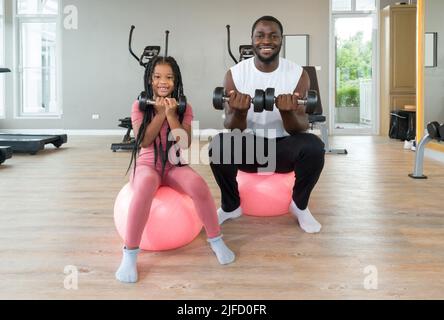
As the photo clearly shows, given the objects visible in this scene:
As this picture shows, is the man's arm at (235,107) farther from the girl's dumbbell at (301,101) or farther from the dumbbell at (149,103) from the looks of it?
the dumbbell at (149,103)

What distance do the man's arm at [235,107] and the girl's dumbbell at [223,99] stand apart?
26 millimetres

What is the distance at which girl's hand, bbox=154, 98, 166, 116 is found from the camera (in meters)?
1.56

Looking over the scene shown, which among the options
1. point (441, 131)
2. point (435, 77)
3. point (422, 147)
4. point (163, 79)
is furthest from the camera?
point (435, 77)

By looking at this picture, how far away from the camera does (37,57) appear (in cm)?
730

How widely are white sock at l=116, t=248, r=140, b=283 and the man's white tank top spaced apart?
2.61ft

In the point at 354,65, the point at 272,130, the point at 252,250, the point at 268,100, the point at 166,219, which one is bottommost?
the point at 252,250

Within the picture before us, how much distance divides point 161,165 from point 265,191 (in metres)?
0.55

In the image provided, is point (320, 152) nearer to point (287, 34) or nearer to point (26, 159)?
point (26, 159)

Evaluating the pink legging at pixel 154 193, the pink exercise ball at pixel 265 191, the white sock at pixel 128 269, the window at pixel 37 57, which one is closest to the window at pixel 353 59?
the window at pixel 37 57

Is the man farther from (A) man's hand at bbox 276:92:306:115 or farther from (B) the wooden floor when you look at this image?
(B) the wooden floor

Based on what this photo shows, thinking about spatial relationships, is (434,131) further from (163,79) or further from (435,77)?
(163,79)

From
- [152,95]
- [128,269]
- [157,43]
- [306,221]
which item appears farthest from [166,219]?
[157,43]

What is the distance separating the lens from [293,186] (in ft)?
6.48
